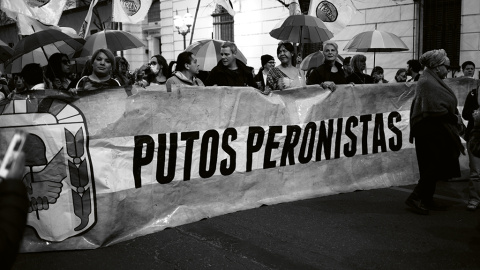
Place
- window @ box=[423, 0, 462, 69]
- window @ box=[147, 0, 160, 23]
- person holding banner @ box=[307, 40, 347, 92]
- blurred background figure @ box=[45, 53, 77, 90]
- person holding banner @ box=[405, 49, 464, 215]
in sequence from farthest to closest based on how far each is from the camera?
window @ box=[147, 0, 160, 23] → window @ box=[423, 0, 462, 69] → blurred background figure @ box=[45, 53, 77, 90] → person holding banner @ box=[307, 40, 347, 92] → person holding banner @ box=[405, 49, 464, 215]

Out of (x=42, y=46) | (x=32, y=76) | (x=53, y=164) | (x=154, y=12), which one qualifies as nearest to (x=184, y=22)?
(x=154, y=12)

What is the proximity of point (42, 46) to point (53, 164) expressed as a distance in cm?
462

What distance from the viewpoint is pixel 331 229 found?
214 inches

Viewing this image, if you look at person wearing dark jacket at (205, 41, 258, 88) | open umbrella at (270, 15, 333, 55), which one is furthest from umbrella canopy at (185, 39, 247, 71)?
person wearing dark jacket at (205, 41, 258, 88)

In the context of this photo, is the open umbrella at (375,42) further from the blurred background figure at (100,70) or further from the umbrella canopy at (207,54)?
the blurred background figure at (100,70)

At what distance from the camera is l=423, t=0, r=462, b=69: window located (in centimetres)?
1353

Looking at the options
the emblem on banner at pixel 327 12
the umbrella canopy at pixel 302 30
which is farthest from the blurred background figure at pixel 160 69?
the emblem on banner at pixel 327 12

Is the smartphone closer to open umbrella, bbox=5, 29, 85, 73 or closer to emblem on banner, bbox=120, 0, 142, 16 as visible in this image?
open umbrella, bbox=5, 29, 85, 73

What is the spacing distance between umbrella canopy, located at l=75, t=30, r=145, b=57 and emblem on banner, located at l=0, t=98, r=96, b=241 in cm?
486

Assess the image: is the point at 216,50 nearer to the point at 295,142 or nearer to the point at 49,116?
the point at 295,142

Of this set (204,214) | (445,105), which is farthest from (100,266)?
(445,105)

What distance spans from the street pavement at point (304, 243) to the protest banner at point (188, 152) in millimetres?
231

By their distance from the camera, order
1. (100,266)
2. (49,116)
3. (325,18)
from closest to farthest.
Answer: (100,266) < (49,116) < (325,18)

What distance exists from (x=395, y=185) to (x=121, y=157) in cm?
409
